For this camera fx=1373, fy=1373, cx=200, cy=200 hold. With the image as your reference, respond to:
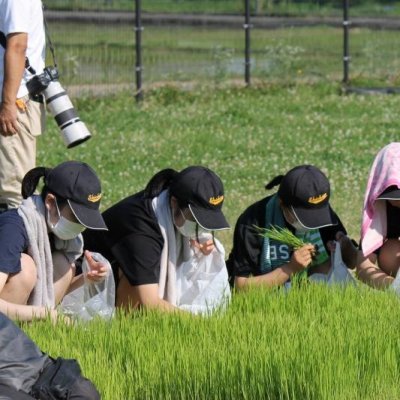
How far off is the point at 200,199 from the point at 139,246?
0.40 meters

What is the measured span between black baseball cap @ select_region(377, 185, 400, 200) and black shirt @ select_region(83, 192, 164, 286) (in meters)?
1.27

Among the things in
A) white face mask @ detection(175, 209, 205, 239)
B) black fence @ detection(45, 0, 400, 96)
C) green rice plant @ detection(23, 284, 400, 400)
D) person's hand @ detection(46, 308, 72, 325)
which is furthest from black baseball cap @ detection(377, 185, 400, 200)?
black fence @ detection(45, 0, 400, 96)

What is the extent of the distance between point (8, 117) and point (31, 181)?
1221mm

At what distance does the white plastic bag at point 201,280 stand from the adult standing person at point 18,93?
1448mm

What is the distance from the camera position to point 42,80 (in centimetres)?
776

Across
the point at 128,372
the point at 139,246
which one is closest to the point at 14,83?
the point at 139,246

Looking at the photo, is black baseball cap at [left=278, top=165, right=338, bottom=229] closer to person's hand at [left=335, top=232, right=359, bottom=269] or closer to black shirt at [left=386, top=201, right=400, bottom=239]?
person's hand at [left=335, top=232, right=359, bottom=269]

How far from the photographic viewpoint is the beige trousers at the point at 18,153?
7.73 m

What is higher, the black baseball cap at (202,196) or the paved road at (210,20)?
the black baseball cap at (202,196)

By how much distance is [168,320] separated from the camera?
6.03 meters

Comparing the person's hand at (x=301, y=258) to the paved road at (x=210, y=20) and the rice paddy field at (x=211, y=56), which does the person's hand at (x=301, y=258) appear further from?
the paved road at (x=210, y=20)

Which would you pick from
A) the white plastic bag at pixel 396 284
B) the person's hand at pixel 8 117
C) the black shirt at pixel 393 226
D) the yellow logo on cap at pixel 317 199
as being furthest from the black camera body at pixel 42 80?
the white plastic bag at pixel 396 284

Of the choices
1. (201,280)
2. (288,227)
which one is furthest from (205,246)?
(288,227)

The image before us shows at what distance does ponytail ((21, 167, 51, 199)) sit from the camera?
643 centimetres
